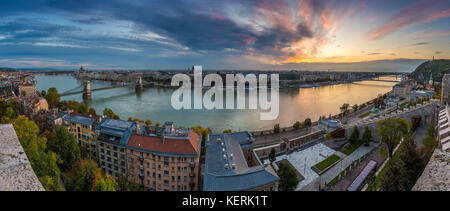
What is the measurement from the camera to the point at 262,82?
2572 cm

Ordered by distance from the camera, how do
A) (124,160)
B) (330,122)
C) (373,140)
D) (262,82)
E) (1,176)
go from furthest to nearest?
1. (262,82)
2. (330,122)
3. (373,140)
4. (124,160)
5. (1,176)

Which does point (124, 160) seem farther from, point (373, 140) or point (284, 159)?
point (373, 140)

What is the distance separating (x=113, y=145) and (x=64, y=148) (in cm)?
73

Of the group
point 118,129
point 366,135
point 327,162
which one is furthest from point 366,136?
point 118,129

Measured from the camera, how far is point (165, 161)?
3465mm

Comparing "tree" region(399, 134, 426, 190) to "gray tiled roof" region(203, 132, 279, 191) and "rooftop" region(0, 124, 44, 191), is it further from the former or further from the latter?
"rooftop" region(0, 124, 44, 191)

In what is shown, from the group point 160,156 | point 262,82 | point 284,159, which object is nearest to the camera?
point 160,156

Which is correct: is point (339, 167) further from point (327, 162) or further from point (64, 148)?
point (64, 148)

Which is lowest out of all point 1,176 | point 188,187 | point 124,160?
point 188,187

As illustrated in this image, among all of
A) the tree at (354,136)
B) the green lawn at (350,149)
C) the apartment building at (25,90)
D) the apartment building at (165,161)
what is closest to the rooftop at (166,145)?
the apartment building at (165,161)

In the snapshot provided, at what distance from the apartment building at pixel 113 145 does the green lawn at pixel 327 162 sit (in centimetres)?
339

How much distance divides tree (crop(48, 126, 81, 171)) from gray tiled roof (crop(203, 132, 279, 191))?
2.25m
